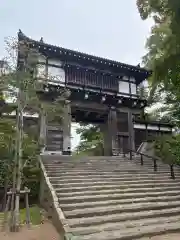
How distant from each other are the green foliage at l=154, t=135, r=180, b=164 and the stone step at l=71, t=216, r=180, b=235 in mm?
9074

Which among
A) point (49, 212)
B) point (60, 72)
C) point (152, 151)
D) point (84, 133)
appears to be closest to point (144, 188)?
point (49, 212)

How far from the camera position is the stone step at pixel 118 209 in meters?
7.00

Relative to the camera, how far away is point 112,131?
1808 centimetres

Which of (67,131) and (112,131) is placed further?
(112,131)

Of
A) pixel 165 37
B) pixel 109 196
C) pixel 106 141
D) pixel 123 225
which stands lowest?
pixel 123 225

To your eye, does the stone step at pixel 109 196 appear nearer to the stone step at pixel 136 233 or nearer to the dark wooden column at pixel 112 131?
the stone step at pixel 136 233

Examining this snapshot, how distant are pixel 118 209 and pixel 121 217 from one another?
0.51 m

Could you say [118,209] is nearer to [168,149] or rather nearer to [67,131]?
[67,131]

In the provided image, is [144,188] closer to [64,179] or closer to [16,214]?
[64,179]

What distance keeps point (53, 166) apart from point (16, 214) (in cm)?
497

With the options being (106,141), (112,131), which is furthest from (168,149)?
(106,141)

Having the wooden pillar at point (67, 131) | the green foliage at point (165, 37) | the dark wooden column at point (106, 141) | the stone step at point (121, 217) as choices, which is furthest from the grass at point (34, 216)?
the dark wooden column at point (106, 141)

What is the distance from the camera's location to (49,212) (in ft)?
25.7

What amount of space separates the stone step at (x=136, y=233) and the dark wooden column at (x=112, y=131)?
11.0 m
